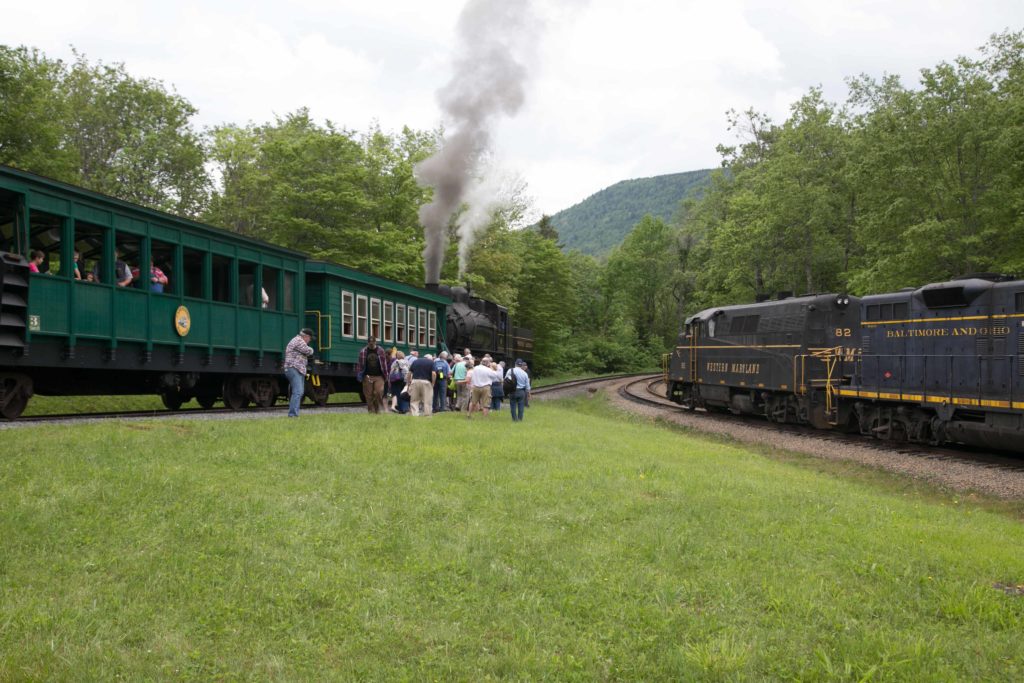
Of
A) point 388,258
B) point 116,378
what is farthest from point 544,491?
point 388,258

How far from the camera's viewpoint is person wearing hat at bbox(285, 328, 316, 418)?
15.6 meters

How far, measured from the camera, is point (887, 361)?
19.5 m

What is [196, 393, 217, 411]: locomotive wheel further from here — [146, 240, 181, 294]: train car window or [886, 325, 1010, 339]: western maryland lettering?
[886, 325, 1010, 339]: western maryland lettering

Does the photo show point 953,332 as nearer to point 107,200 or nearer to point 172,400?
point 107,200

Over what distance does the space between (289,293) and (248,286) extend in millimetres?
1211

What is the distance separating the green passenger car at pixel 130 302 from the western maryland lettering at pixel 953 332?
15449mm

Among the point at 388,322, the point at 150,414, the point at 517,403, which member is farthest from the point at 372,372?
the point at 388,322

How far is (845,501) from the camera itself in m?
10.2

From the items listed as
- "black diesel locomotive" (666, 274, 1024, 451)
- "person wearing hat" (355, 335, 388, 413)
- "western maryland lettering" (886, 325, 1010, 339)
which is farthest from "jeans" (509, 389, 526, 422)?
"western maryland lettering" (886, 325, 1010, 339)

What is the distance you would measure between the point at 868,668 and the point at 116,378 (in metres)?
14.1

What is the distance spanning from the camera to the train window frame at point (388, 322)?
23.3 meters

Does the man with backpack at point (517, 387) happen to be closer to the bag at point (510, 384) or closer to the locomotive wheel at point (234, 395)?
the bag at point (510, 384)

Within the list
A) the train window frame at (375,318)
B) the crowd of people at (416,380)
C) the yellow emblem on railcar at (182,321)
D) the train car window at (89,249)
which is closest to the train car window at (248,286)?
the crowd of people at (416,380)

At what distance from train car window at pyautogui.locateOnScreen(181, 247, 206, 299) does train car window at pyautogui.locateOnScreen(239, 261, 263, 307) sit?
1.10 metres
